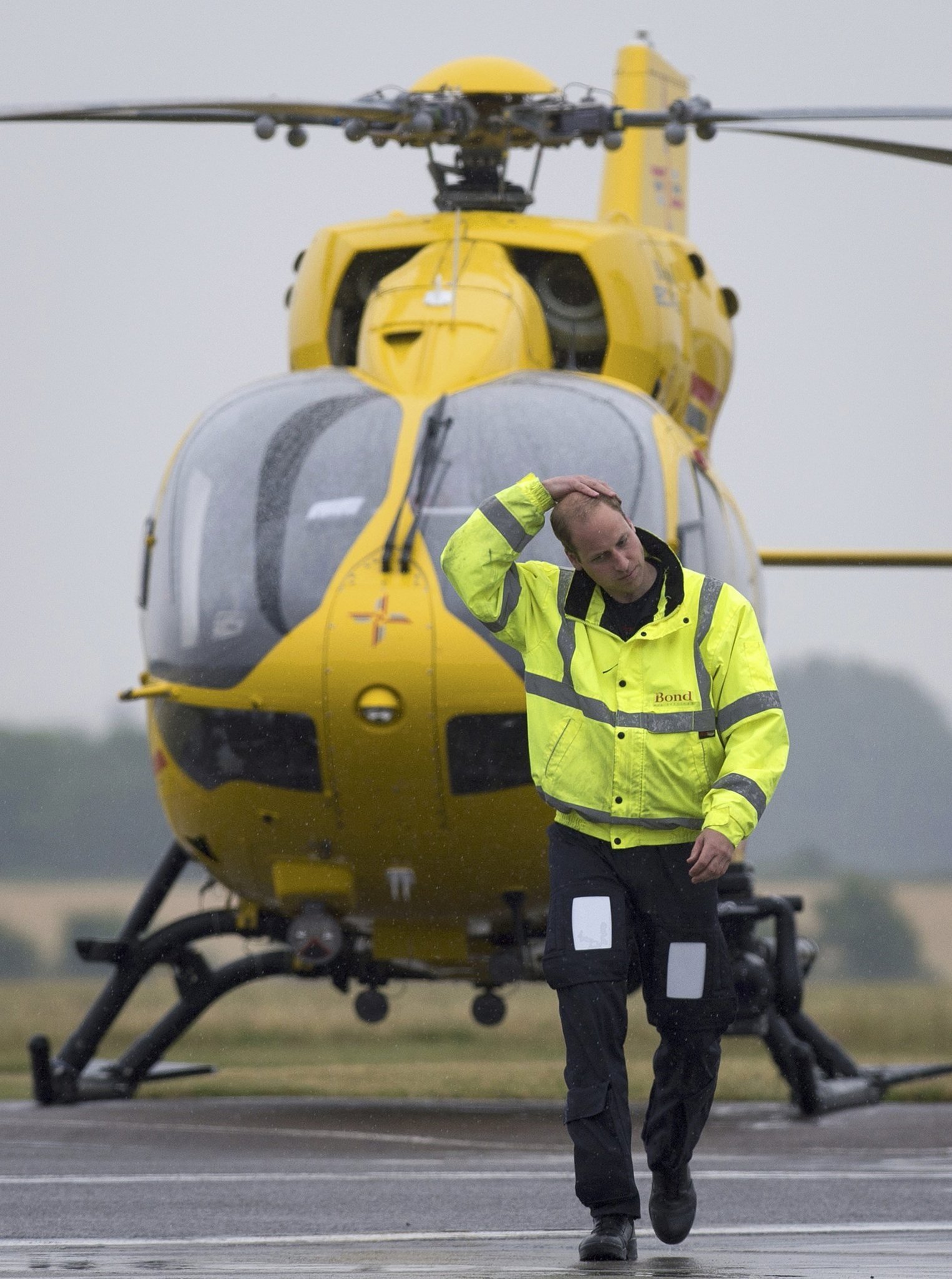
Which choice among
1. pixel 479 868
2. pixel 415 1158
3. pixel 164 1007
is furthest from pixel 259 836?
pixel 164 1007

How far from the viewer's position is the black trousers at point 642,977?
4.59 meters

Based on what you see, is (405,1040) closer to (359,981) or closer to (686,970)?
(359,981)

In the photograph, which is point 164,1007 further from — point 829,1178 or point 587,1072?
point 587,1072

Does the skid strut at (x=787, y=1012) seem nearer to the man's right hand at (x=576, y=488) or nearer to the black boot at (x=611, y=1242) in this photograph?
the man's right hand at (x=576, y=488)

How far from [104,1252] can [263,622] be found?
161 inches

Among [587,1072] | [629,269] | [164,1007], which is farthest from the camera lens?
[164,1007]

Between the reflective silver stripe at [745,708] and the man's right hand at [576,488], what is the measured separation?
0.48 meters

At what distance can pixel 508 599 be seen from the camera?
4855 mm

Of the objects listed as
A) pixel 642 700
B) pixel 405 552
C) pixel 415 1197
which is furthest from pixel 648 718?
pixel 405 552

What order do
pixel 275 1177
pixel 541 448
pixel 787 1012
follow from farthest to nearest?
pixel 787 1012 < pixel 541 448 < pixel 275 1177

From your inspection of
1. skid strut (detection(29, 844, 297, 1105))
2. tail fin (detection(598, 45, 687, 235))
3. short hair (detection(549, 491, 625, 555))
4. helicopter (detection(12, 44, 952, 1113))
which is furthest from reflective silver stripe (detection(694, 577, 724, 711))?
tail fin (detection(598, 45, 687, 235))

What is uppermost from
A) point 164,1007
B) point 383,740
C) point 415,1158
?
point 383,740

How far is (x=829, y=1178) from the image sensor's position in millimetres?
6270

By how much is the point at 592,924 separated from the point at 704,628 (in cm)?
63
